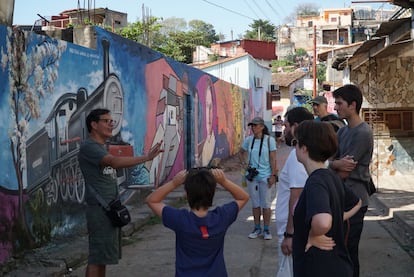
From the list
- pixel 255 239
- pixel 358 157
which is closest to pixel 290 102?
pixel 255 239

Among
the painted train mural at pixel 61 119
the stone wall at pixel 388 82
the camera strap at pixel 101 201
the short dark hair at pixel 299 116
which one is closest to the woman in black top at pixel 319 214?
the short dark hair at pixel 299 116

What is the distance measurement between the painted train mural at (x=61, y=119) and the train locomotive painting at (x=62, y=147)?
0.04ft

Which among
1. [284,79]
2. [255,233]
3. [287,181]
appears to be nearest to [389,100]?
[255,233]

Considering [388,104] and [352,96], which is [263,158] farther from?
[388,104]

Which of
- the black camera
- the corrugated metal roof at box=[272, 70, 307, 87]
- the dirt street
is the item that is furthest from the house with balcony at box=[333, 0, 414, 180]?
the corrugated metal roof at box=[272, 70, 307, 87]

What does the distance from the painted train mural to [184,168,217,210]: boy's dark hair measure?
3.03m

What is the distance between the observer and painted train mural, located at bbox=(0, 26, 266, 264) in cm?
584

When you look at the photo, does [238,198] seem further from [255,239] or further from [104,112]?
[255,239]

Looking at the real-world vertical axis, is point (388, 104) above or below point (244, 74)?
below

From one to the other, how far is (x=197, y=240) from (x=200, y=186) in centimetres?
32

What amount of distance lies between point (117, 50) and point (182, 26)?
246 ft

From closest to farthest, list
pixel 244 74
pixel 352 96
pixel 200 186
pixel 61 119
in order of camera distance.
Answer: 1. pixel 200 186
2. pixel 352 96
3. pixel 61 119
4. pixel 244 74

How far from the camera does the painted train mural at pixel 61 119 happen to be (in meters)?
5.84

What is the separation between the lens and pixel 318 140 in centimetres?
309
